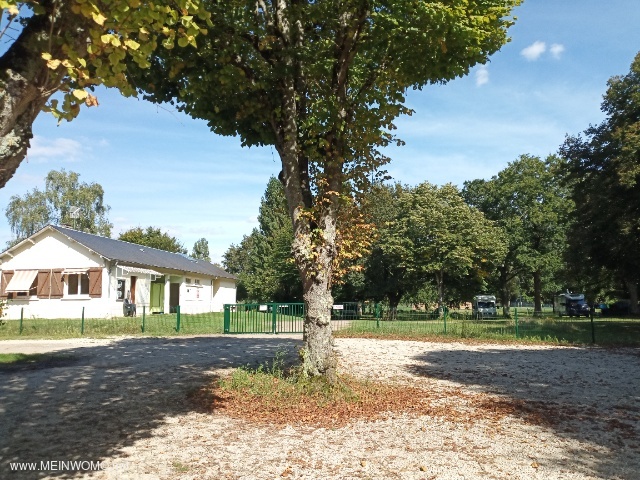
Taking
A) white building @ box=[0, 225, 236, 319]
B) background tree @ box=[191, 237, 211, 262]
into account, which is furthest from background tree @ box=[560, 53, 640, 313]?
background tree @ box=[191, 237, 211, 262]

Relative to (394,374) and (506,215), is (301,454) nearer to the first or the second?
(394,374)

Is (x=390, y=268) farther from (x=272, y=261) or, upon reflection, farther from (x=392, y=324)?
(x=392, y=324)

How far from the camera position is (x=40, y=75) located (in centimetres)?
347

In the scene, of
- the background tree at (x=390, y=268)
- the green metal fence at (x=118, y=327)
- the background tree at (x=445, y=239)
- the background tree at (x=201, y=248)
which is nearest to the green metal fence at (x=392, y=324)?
the green metal fence at (x=118, y=327)

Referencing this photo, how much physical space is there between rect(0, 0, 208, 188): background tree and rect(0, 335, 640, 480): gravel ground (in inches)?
137

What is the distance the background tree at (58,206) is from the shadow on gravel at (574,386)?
4813 cm

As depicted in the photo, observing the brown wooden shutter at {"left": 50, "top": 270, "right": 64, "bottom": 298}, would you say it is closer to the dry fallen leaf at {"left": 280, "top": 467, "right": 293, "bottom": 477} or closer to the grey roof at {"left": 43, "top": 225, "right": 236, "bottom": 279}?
the grey roof at {"left": 43, "top": 225, "right": 236, "bottom": 279}

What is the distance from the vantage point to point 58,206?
5456 cm

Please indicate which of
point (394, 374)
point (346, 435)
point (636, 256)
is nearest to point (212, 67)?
point (346, 435)

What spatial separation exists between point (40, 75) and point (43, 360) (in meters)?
11.5

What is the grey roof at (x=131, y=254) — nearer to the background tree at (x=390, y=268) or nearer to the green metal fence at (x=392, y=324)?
the green metal fence at (x=392, y=324)

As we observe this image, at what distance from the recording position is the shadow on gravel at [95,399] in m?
5.75

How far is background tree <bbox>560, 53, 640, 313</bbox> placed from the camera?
67.6ft

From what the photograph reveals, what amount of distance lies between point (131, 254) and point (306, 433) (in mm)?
26982
